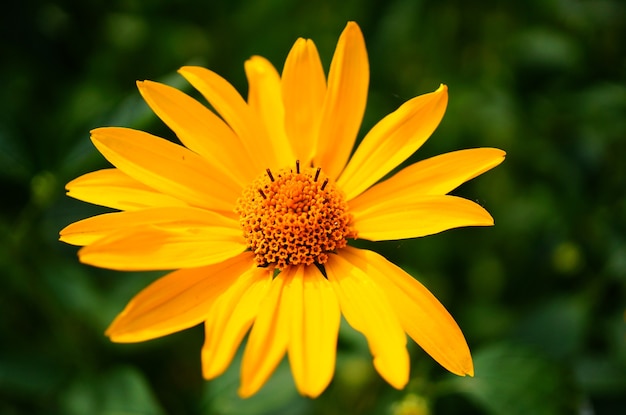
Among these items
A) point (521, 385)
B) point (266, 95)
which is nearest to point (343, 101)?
point (266, 95)

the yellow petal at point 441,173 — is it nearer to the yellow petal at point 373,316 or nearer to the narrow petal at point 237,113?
the yellow petal at point 373,316

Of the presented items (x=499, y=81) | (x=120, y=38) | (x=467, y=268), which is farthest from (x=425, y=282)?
(x=120, y=38)

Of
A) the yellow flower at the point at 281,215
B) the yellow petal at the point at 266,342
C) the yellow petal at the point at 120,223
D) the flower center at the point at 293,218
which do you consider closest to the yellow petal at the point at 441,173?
the yellow flower at the point at 281,215

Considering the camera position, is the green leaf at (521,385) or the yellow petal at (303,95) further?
the green leaf at (521,385)

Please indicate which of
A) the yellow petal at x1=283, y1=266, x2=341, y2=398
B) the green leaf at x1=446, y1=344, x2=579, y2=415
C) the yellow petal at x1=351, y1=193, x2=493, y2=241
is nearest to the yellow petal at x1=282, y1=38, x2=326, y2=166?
the yellow petal at x1=351, y1=193, x2=493, y2=241

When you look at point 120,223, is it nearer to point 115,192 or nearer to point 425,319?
point 115,192

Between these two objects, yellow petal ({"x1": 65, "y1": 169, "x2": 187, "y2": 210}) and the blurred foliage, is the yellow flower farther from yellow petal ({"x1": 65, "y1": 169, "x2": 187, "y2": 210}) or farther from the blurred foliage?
the blurred foliage
